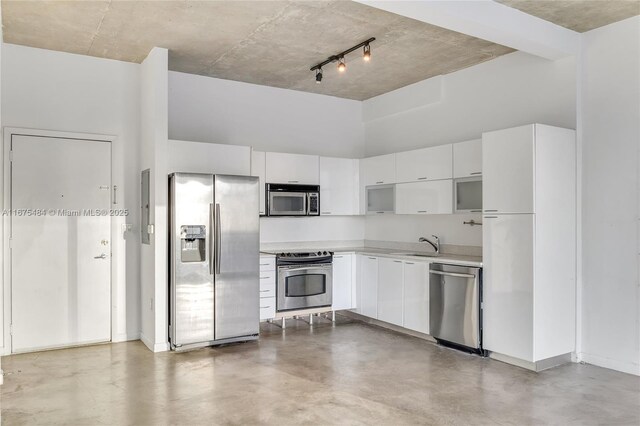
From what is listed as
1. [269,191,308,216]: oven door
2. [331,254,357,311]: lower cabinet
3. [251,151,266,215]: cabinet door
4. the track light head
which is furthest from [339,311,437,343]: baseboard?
the track light head

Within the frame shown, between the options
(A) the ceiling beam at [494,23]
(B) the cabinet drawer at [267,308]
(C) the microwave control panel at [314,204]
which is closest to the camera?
(A) the ceiling beam at [494,23]

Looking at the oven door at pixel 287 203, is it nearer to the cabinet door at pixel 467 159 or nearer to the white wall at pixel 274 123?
the white wall at pixel 274 123

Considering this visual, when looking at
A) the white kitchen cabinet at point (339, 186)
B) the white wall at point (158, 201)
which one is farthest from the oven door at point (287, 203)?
the white wall at point (158, 201)

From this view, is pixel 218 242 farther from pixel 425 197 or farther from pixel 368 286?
pixel 425 197

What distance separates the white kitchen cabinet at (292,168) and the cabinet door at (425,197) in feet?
3.82

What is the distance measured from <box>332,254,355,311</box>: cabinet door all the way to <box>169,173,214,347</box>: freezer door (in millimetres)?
1774

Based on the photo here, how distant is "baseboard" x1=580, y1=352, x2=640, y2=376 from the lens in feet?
13.4

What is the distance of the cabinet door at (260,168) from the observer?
586 centimetres

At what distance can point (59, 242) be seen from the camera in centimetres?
502

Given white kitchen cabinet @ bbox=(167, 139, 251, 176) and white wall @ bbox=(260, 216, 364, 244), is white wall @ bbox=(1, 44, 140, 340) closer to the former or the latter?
white kitchen cabinet @ bbox=(167, 139, 251, 176)

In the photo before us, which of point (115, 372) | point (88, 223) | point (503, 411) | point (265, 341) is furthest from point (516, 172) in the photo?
point (88, 223)

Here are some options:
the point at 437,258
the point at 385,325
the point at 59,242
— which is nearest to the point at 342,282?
the point at 385,325

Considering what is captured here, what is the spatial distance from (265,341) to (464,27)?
12.4ft

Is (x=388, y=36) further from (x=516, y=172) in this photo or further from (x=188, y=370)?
(x=188, y=370)
